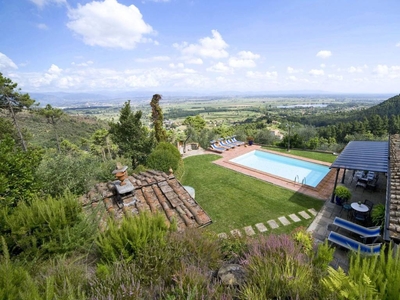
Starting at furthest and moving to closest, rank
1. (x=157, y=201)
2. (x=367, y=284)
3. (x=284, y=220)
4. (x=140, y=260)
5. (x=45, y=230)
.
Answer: (x=284, y=220)
(x=157, y=201)
(x=45, y=230)
(x=140, y=260)
(x=367, y=284)

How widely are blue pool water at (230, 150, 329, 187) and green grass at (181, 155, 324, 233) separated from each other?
2.90 meters

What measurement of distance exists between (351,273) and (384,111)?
208ft

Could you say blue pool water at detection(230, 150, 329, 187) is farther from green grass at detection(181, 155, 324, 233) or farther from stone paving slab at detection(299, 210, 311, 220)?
stone paving slab at detection(299, 210, 311, 220)

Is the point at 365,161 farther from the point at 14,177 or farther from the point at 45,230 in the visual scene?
the point at 14,177

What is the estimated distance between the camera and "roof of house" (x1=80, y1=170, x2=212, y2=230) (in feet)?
14.4

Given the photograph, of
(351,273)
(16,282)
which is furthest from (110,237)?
(351,273)

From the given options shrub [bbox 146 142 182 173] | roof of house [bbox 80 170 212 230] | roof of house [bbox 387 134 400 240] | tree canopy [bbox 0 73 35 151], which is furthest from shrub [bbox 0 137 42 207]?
tree canopy [bbox 0 73 35 151]

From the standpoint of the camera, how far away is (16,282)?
1894 millimetres

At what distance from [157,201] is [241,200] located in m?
5.21

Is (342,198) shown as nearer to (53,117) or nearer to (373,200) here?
(373,200)

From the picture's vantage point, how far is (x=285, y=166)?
49.1 feet

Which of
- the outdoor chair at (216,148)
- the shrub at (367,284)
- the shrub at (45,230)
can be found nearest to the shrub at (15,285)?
the shrub at (45,230)

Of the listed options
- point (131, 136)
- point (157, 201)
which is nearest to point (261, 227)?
point (157, 201)

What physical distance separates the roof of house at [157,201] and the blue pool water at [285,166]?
29.9 feet
